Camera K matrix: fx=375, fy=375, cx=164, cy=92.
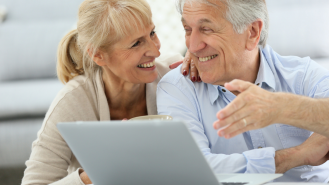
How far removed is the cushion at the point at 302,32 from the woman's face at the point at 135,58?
1.57 metres

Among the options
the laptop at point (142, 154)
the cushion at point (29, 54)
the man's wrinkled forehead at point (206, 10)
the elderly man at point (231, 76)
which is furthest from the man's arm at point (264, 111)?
the cushion at point (29, 54)

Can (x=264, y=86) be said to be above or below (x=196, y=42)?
below

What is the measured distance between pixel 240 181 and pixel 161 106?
75 cm

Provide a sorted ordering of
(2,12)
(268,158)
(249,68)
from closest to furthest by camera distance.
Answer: (268,158) < (249,68) < (2,12)

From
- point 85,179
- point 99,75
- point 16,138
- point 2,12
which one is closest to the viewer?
point 85,179

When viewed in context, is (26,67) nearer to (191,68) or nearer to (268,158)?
(191,68)

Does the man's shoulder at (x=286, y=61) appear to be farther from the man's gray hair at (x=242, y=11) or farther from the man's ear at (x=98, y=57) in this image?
the man's ear at (x=98, y=57)

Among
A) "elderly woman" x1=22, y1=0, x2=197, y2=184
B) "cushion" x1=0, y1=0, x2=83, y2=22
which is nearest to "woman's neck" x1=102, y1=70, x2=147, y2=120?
"elderly woman" x1=22, y1=0, x2=197, y2=184

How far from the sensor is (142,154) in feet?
2.66

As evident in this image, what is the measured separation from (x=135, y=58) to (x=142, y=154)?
99cm

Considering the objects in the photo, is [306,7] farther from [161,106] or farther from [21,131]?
[21,131]

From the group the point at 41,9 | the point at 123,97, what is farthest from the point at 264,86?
the point at 41,9

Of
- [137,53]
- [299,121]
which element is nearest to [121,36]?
[137,53]

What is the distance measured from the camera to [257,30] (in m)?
1.57
